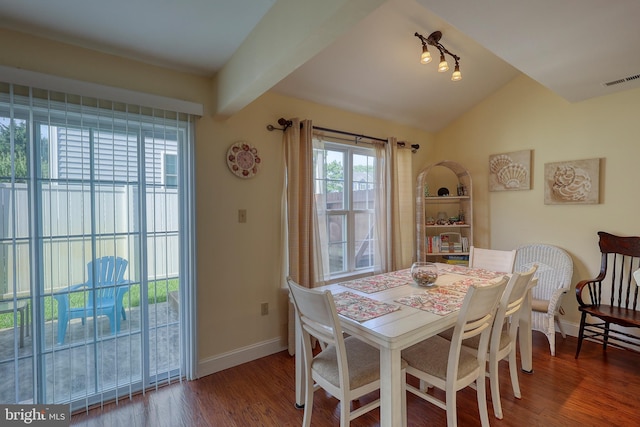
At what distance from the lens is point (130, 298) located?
6.61 ft

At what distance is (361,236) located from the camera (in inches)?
131

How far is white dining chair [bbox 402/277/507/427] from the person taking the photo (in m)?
1.44

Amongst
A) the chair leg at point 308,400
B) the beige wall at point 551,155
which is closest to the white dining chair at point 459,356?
the chair leg at point 308,400

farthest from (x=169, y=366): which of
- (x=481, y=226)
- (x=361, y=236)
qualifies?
(x=481, y=226)

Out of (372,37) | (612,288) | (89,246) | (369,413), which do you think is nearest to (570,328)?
(612,288)

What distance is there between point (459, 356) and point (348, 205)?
187 cm

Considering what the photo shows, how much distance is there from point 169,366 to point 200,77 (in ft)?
7.23

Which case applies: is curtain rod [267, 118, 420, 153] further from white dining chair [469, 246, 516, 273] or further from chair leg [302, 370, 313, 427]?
chair leg [302, 370, 313, 427]

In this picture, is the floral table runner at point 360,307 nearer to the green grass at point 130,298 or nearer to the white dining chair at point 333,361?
the white dining chair at point 333,361

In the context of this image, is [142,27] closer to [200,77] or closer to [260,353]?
[200,77]

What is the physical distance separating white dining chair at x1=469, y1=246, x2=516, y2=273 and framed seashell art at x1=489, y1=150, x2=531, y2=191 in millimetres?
1059

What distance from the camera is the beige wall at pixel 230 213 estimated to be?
210 cm

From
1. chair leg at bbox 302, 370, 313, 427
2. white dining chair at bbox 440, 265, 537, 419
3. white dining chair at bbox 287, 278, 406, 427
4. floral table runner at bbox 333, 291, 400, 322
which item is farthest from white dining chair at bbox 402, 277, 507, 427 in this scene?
chair leg at bbox 302, 370, 313, 427

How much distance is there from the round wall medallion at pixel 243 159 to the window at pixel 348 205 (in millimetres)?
675
